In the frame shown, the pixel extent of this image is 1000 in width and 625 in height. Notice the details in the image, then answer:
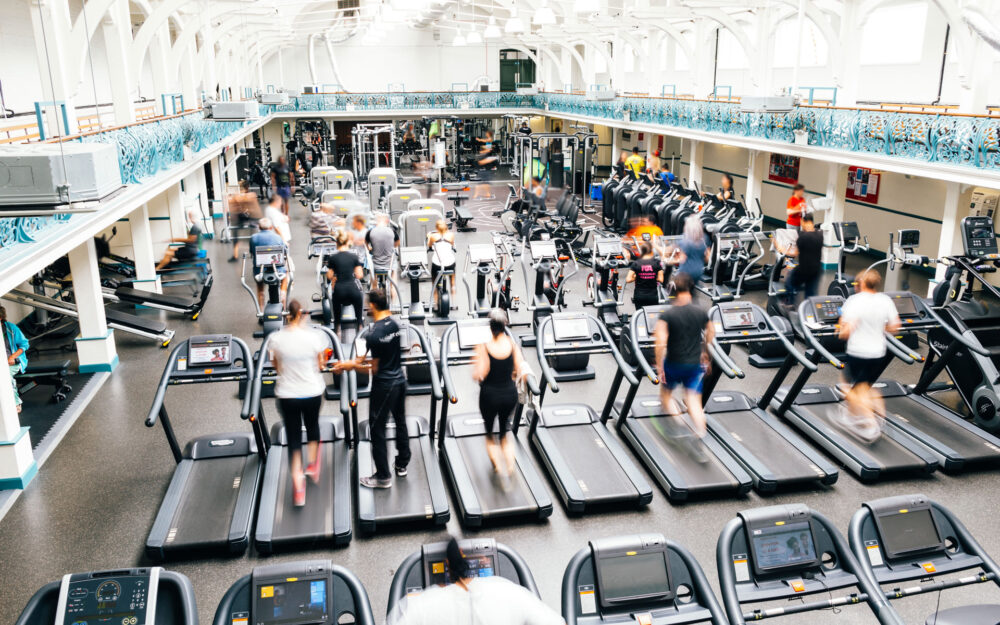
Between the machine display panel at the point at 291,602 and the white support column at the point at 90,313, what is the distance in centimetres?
640

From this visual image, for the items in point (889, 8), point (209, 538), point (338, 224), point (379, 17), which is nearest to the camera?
point (209, 538)

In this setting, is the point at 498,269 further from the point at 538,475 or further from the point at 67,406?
the point at 67,406

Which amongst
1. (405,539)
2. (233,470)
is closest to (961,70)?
(405,539)

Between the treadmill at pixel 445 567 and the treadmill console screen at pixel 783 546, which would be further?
the treadmill console screen at pixel 783 546

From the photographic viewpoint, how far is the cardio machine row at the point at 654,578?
139 inches

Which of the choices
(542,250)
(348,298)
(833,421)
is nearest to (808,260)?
(833,421)

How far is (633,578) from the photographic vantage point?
3.93 meters

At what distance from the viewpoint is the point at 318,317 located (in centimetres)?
1099

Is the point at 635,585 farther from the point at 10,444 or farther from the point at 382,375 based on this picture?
the point at 10,444

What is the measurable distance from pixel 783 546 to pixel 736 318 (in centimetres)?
390

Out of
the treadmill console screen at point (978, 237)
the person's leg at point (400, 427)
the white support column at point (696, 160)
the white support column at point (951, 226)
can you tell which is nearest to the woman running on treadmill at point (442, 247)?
the person's leg at point (400, 427)

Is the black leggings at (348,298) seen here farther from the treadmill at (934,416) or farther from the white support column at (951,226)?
the white support column at (951,226)

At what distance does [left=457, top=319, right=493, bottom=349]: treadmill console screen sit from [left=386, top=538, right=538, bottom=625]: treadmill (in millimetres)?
3343

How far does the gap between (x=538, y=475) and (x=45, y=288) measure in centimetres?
979
